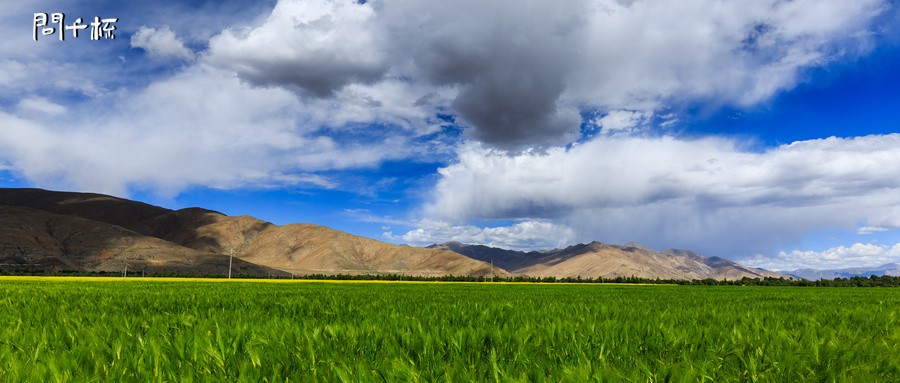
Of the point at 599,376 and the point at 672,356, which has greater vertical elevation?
the point at 599,376

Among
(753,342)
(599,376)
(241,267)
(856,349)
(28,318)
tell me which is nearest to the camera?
(599,376)

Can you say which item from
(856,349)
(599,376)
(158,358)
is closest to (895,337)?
(856,349)

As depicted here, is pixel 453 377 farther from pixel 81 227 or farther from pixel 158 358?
pixel 81 227

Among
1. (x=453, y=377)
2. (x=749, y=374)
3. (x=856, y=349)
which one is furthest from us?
(x=856, y=349)

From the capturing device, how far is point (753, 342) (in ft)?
15.4

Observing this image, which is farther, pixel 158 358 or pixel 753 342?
pixel 753 342

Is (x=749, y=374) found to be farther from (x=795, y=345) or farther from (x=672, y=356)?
(x=795, y=345)

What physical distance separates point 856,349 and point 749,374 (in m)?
1.62

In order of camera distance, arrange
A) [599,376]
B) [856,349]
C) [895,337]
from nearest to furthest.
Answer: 1. [599,376]
2. [856,349]
3. [895,337]

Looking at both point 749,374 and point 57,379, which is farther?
point 749,374

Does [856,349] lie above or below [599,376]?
below

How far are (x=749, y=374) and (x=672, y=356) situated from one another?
874 millimetres

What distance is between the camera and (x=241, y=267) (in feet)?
527

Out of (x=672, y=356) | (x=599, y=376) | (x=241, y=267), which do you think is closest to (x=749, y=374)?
(x=672, y=356)
